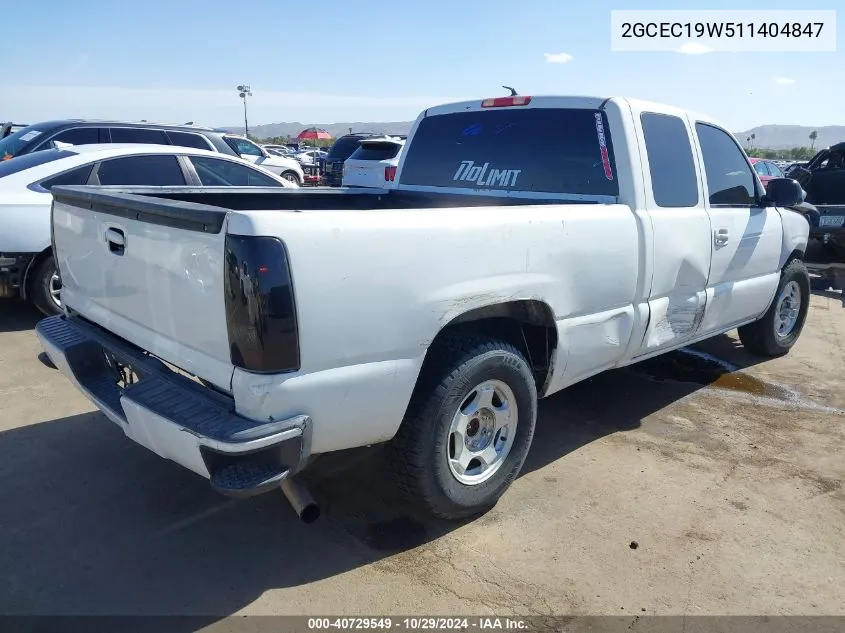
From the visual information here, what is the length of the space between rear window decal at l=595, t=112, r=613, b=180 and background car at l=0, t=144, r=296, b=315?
2416mm

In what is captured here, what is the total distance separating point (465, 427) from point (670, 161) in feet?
7.37

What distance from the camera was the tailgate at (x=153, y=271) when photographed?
2.42 meters

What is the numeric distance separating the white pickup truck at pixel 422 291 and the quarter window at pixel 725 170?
0.02 meters

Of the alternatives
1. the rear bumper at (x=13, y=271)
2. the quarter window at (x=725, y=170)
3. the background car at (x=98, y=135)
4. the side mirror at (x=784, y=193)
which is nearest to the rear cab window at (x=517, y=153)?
the quarter window at (x=725, y=170)

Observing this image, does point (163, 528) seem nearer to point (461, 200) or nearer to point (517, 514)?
point (517, 514)

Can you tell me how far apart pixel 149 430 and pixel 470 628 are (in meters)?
1.44

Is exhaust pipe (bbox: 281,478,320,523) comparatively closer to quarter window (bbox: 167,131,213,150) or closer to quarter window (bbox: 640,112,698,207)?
quarter window (bbox: 640,112,698,207)

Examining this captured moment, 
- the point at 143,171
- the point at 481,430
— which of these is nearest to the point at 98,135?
the point at 143,171

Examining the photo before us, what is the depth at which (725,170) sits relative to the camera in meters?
4.76

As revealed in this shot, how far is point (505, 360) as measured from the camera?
10.3 ft

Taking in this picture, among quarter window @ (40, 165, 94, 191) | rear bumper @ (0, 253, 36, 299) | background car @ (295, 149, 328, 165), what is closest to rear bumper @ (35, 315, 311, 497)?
rear bumper @ (0, 253, 36, 299)

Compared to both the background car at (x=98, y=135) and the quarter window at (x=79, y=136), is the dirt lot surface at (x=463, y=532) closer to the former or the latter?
the background car at (x=98, y=135)

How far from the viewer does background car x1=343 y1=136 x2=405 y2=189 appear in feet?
43.7

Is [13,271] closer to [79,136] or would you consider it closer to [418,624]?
[418,624]
